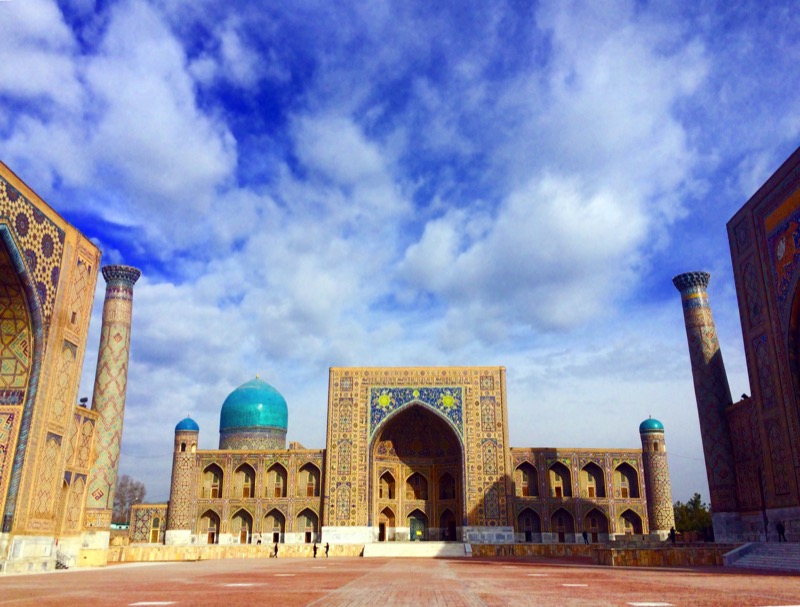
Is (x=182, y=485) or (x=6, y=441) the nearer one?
(x=6, y=441)

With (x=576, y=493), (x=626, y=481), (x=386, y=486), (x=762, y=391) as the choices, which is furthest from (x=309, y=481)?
(x=762, y=391)

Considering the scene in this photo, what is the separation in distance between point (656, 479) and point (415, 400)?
12845 millimetres

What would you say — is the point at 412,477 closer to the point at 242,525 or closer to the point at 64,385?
the point at 242,525

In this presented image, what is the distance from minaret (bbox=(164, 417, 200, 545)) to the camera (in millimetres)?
31578

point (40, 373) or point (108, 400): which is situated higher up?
point (108, 400)

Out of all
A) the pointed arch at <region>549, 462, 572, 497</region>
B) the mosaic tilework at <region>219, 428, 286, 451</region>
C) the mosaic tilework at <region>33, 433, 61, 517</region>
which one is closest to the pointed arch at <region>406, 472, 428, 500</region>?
the pointed arch at <region>549, 462, 572, 497</region>

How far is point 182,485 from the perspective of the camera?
1268 inches

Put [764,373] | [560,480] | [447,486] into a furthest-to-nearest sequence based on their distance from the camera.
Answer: [447,486]
[560,480]
[764,373]

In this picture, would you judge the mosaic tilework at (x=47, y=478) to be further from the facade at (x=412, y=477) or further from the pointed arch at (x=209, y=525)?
the pointed arch at (x=209, y=525)

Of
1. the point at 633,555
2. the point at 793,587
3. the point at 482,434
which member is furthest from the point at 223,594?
the point at 482,434

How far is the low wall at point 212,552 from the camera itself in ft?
75.3

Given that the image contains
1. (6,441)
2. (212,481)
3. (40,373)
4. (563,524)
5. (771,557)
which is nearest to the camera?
(6,441)

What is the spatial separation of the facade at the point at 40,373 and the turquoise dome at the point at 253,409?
728 inches

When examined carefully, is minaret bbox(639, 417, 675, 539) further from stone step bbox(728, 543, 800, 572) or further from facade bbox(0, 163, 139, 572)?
facade bbox(0, 163, 139, 572)
